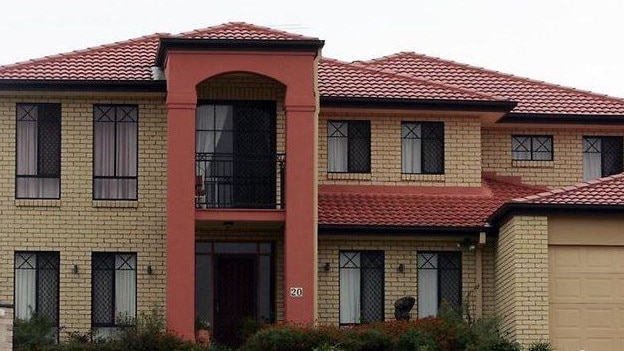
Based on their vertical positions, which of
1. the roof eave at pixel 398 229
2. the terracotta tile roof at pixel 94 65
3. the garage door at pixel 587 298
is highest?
the terracotta tile roof at pixel 94 65

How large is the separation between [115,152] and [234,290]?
447 centimetres

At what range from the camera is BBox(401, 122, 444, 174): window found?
55875 mm

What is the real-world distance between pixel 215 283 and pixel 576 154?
34.4 feet

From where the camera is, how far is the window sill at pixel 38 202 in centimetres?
5300

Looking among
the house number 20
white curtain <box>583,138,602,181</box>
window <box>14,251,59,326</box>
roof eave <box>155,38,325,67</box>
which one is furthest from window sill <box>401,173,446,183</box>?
window <box>14,251,59,326</box>

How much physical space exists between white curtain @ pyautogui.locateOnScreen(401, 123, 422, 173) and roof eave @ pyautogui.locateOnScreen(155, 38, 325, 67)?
4780mm

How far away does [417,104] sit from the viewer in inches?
2178

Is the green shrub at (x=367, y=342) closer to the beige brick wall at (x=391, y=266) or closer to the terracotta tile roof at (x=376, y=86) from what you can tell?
the beige brick wall at (x=391, y=266)

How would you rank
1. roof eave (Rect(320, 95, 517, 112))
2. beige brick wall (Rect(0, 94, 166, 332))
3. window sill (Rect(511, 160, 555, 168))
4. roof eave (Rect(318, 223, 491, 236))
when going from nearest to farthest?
1. beige brick wall (Rect(0, 94, 166, 332))
2. roof eave (Rect(318, 223, 491, 236))
3. roof eave (Rect(320, 95, 517, 112))
4. window sill (Rect(511, 160, 555, 168))

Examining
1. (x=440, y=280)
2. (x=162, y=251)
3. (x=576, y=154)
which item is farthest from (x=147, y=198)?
(x=576, y=154)

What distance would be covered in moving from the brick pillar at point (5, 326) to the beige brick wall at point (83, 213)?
503cm

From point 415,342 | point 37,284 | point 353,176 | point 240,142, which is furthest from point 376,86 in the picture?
point 37,284

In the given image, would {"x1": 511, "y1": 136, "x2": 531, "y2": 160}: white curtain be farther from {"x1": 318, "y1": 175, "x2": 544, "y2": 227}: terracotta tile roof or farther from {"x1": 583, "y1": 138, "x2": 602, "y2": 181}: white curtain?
{"x1": 583, "y1": 138, "x2": 602, "y2": 181}: white curtain

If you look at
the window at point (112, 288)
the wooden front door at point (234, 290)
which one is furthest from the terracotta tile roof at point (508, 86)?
the window at point (112, 288)
